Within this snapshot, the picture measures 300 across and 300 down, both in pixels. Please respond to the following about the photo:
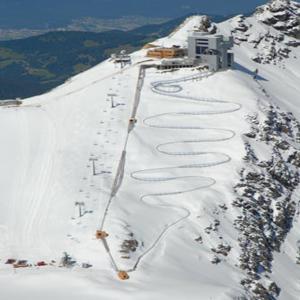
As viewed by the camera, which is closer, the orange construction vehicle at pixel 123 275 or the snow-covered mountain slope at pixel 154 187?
the orange construction vehicle at pixel 123 275

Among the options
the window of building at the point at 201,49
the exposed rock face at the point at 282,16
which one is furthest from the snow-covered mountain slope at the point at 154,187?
the exposed rock face at the point at 282,16

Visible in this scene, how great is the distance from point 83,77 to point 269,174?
43.3 m

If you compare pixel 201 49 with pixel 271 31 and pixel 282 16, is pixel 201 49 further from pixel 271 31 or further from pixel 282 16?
pixel 282 16

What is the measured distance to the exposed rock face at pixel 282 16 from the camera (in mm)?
146500

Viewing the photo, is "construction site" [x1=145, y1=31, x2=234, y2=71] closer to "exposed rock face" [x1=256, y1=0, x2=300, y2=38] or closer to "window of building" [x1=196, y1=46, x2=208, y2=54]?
"window of building" [x1=196, y1=46, x2=208, y2=54]

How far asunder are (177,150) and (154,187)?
32.8 ft

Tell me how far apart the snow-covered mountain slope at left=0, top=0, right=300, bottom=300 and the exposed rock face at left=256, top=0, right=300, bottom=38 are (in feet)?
103

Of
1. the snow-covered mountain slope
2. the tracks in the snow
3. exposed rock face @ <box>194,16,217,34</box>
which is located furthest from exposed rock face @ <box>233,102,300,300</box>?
exposed rock face @ <box>194,16,217,34</box>

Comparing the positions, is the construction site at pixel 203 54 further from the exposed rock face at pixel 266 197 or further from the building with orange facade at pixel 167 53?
the exposed rock face at pixel 266 197

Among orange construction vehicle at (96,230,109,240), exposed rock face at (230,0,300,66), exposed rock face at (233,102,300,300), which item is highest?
exposed rock face at (230,0,300,66)

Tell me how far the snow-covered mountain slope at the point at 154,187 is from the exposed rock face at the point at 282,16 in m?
31.3

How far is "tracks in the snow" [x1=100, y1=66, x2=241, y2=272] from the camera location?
Answer: 7925 cm

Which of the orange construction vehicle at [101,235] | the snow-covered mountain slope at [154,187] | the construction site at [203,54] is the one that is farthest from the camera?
the construction site at [203,54]

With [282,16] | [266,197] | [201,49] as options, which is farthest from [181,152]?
[282,16]
